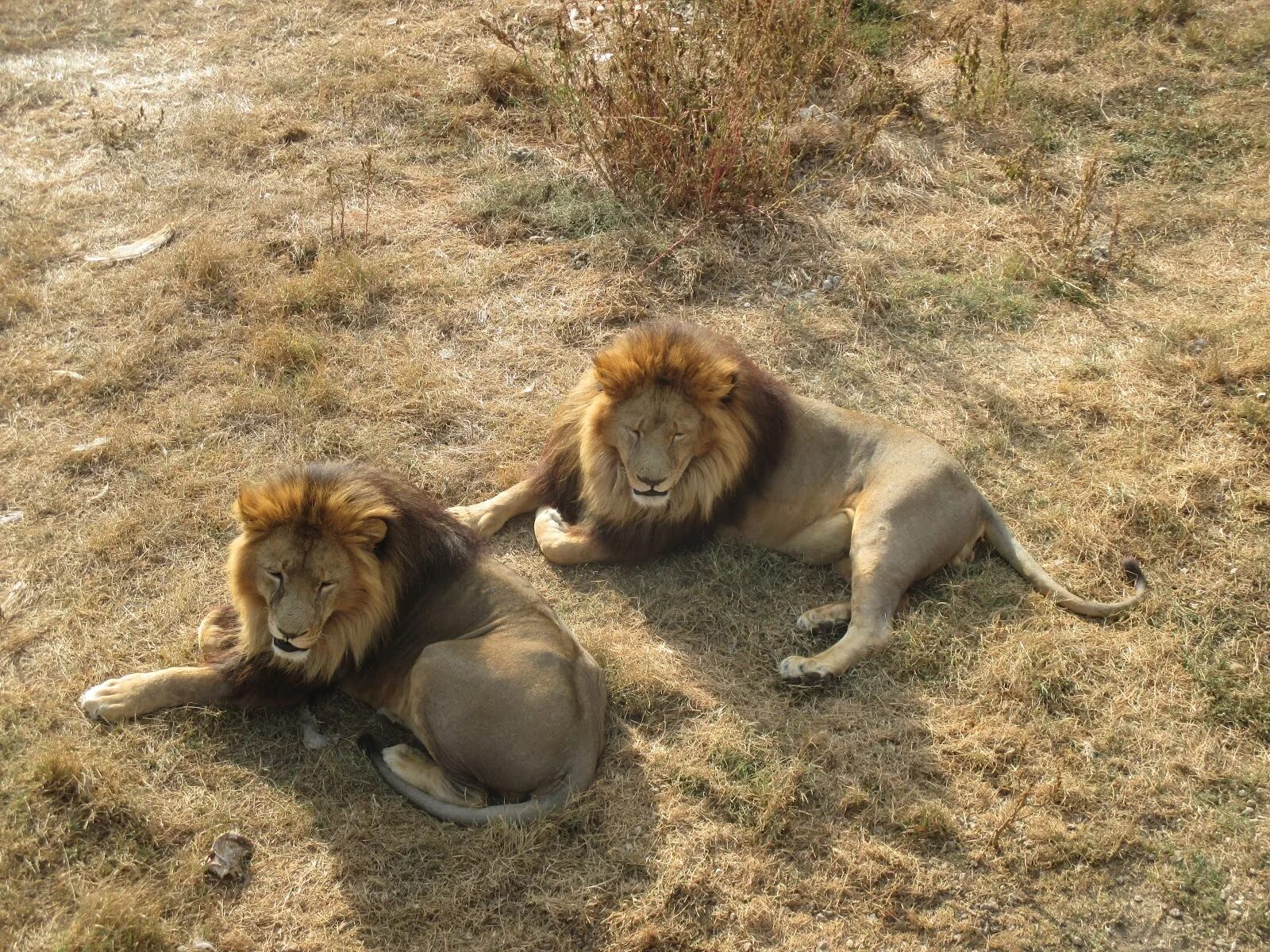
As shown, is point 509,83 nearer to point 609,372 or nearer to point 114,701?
point 609,372

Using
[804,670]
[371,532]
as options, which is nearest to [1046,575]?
[804,670]

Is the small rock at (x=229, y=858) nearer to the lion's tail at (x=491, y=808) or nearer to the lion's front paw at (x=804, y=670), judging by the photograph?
the lion's tail at (x=491, y=808)

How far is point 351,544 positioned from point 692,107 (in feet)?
12.4

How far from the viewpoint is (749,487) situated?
4734 millimetres

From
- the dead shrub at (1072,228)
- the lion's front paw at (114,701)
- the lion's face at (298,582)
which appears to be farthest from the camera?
the dead shrub at (1072,228)

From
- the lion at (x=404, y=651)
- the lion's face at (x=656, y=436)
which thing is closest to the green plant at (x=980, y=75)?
the lion's face at (x=656, y=436)

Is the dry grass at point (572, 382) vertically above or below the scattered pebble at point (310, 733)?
above

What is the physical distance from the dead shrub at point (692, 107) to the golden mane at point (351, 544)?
3168mm

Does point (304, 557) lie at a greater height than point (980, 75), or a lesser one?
greater

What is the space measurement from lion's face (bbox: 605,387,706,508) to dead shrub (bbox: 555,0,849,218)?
2.39 m

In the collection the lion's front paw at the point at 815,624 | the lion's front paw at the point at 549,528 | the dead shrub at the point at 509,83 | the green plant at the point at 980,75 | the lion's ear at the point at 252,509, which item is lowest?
the lion's front paw at the point at 815,624

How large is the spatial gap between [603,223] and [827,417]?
7.79 feet

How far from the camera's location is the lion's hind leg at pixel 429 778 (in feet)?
12.0

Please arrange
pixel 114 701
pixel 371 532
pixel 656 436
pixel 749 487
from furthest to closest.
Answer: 1. pixel 749 487
2. pixel 656 436
3. pixel 114 701
4. pixel 371 532
